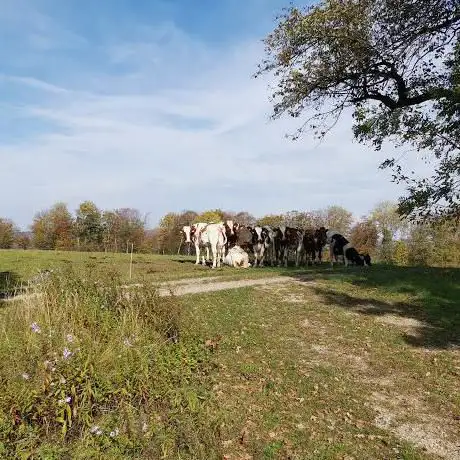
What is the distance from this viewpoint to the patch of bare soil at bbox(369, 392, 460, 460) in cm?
678

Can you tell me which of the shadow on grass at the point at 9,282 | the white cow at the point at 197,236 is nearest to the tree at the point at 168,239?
the white cow at the point at 197,236

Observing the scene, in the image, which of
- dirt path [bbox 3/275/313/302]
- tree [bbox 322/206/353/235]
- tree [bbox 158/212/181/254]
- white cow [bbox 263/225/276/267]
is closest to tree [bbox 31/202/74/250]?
tree [bbox 158/212/181/254]

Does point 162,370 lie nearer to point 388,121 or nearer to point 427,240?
point 388,121

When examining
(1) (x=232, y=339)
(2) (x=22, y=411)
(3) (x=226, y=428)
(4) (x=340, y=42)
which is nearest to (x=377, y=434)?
(3) (x=226, y=428)

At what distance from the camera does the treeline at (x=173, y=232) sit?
57.8 meters

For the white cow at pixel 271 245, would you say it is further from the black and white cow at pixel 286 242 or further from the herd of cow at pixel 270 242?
the black and white cow at pixel 286 242

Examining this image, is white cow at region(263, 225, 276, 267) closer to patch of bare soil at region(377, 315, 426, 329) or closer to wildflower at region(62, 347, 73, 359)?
patch of bare soil at region(377, 315, 426, 329)

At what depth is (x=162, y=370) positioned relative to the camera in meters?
7.59

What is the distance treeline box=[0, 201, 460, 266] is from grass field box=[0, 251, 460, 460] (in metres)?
46.8

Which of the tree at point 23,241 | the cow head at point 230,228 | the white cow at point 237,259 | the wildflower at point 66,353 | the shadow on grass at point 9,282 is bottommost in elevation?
the wildflower at point 66,353

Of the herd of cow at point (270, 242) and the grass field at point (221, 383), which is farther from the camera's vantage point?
the herd of cow at point (270, 242)

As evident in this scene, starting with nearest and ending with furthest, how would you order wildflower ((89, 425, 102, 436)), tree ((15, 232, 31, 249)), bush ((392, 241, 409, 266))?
wildflower ((89, 425, 102, 436)), bush ((392, 241, 409, 266)), tree ((15, 232, 31, 249))

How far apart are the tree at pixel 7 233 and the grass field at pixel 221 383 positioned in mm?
62429

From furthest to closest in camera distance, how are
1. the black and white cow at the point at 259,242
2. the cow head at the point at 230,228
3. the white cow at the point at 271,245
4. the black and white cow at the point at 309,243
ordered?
the black and white cow at the point at 309,243 < the white cow at the point at 271,245 < the cow head at the point at 230,228 < the black and white cow at the point at 259,242
